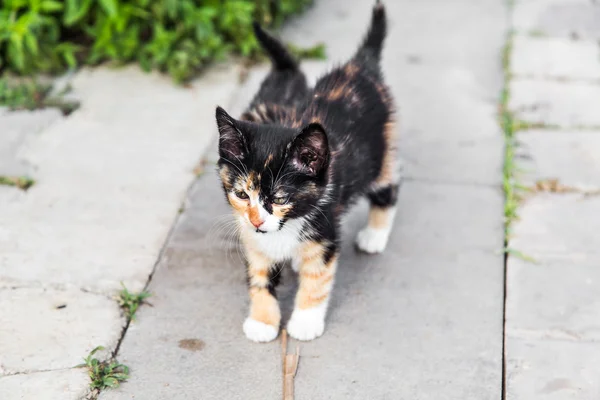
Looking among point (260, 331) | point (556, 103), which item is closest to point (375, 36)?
point (260, 331)

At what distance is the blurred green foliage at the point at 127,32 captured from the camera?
5414 mm

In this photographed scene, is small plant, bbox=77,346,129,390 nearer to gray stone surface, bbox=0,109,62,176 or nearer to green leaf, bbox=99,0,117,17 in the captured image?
gray stone surface, bbox=0,109,62,176

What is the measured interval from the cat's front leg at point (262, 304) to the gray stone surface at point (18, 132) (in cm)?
181

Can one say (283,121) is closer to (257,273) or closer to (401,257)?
(257,273)

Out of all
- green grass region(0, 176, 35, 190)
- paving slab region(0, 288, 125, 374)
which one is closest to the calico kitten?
paving slab region(0, 288, 125, 374)

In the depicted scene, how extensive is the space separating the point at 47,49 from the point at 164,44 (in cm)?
Result: 87

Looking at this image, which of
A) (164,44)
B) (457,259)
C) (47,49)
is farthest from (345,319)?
(47,49)

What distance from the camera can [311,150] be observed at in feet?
9.84

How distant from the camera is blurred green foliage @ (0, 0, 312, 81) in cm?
541

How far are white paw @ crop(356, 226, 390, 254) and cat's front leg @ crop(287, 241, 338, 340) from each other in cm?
54

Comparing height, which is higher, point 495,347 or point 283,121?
point 283,121

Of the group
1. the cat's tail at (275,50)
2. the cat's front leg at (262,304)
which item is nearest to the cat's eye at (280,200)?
the cat's front leg at (262,304)

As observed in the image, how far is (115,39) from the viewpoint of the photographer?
5.66 m

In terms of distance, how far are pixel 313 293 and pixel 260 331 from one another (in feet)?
0.96
